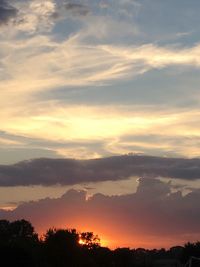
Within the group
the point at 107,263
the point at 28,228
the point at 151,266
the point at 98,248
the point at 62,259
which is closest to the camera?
the point at 62,259

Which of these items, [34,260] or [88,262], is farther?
[88,262]

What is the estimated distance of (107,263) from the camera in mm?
157000

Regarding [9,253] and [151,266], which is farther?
[151,266]

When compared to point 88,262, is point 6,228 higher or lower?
higher

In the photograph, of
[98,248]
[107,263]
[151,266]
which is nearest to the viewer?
[107,263]

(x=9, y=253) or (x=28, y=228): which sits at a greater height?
(x=28, y=228)

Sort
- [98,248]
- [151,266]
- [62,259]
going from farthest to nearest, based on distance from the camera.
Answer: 1. [151,266]
2. [98,248]
3. [62,259]

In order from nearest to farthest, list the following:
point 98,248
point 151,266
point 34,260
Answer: point 34,260 < point 98,248 < point 151,266

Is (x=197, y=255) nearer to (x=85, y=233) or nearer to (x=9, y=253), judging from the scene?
(x=85, y=233)

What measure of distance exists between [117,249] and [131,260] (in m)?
5.94

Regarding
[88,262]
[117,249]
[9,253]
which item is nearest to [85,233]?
[117,249]

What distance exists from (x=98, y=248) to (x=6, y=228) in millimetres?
39789

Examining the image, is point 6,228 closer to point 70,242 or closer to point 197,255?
point 197,255

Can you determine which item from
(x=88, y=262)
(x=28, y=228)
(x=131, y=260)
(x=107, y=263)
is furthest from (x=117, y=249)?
(x=88, y=262)
